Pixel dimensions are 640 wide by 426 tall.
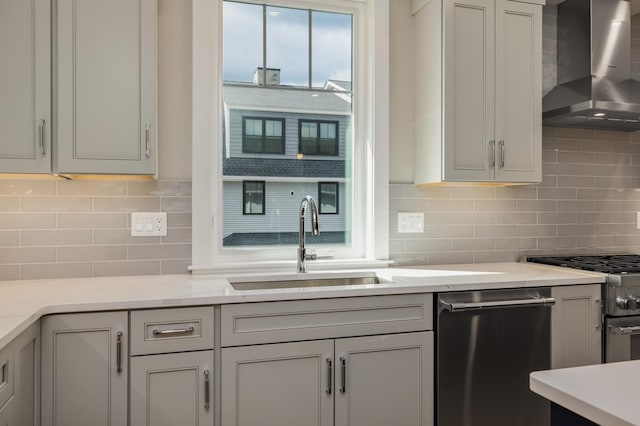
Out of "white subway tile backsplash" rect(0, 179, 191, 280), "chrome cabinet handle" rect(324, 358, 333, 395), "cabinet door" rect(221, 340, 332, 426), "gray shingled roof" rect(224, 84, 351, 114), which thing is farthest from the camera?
"gray shingled roof" rect(224, 84, 351, 114)

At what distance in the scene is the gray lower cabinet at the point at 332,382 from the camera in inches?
73.2

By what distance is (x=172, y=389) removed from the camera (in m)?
1.78

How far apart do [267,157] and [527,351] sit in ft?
5.34

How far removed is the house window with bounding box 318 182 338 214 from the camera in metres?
2.71

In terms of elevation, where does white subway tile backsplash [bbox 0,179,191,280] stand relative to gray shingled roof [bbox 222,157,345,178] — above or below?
below

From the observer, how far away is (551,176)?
2.99 m

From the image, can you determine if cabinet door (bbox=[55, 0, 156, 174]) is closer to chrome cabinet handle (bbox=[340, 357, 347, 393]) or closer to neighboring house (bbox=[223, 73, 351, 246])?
neighboring house (bbox=[223, 73, 351, 246])

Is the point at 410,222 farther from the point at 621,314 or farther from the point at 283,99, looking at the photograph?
the point at 621,314

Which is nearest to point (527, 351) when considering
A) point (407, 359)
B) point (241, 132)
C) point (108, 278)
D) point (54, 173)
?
point (407, 359)

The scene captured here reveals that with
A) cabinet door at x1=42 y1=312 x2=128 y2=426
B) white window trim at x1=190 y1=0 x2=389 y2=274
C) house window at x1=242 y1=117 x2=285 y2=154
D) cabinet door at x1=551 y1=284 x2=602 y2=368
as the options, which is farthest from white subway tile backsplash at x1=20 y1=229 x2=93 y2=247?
cabinet door at x1=551 y1=284 x2=602 y2=368

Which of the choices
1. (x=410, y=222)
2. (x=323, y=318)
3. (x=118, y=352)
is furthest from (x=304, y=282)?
(x=118, y=352)

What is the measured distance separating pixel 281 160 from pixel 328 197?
344 millimetres

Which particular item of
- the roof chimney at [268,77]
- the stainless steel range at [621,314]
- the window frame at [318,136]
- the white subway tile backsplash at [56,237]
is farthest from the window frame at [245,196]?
the stainless steel range at [621,314]

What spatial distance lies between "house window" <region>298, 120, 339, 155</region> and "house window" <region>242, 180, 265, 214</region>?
12.5 inches
